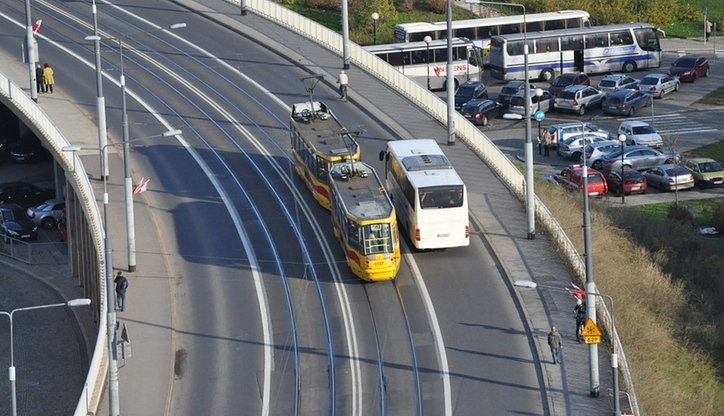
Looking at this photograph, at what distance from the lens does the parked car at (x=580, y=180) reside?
64.1 meters

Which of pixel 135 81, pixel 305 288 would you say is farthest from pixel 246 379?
pixel 135 81

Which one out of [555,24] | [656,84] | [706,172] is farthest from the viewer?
[555,24]

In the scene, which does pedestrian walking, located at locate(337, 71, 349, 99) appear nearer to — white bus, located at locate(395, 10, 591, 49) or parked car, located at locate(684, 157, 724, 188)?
parked car, located at locate(684, 157, 724, 188)

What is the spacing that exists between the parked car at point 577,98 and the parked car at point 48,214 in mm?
29562

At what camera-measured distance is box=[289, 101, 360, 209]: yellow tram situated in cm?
4975

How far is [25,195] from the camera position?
71562 mm

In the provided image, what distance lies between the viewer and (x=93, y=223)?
49.0 meters

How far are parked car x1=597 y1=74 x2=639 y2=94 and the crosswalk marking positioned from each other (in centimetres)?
347

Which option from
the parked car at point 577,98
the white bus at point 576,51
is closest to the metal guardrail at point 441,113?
the parked car at point 577,98

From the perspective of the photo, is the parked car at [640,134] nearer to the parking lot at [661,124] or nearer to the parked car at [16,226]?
the parking lot at [661,124]

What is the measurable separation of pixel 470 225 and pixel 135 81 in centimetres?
2396

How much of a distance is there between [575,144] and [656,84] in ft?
47.9

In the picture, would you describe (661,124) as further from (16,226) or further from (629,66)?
(16,226)

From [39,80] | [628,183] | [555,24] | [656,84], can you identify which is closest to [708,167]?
[628,183]
